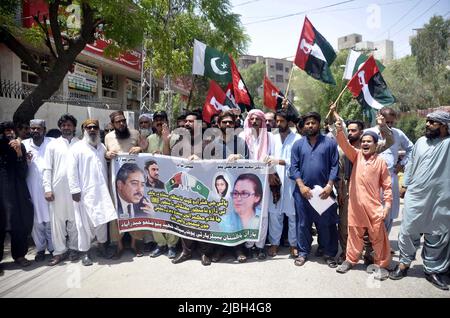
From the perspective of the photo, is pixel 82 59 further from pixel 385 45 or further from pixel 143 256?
pixel 385 45

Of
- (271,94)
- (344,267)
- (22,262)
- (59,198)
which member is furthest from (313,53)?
(22,262)

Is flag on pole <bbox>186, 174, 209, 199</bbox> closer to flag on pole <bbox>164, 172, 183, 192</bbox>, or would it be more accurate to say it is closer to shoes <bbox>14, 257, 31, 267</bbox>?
flag on pole <bbox>164, 172, 183, 192</bbox>

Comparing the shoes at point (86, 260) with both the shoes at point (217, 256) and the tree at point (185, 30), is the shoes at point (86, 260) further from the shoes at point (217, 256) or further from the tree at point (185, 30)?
the tree at point (185, 30)

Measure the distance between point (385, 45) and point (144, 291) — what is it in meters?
66.4

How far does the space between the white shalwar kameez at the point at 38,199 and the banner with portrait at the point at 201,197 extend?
963mm

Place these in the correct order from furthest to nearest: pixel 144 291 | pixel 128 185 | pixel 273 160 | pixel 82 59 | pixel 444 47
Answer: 1. pixel 444 47
2. pixel 82 59
3. pixel 128 185
4. pixel 273 160
5. pixel 144 291

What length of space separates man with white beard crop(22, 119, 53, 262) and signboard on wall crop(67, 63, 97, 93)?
12.4m

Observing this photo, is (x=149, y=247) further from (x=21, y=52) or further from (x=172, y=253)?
(x=21, y=52)

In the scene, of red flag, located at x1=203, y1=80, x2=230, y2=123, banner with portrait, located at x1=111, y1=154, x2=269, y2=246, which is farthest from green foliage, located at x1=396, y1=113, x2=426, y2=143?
banner with portrait, located at x1=111, y1=154, x2=269, y2=246

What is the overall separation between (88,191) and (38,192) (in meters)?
0.72

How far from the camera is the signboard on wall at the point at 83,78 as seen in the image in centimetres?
1604

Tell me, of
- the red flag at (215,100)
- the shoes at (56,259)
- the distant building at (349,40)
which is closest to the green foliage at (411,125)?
the red flag at (215,100)

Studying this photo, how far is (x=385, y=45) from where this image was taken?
2330 inches

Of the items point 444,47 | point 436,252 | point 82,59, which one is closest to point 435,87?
point 444,47
